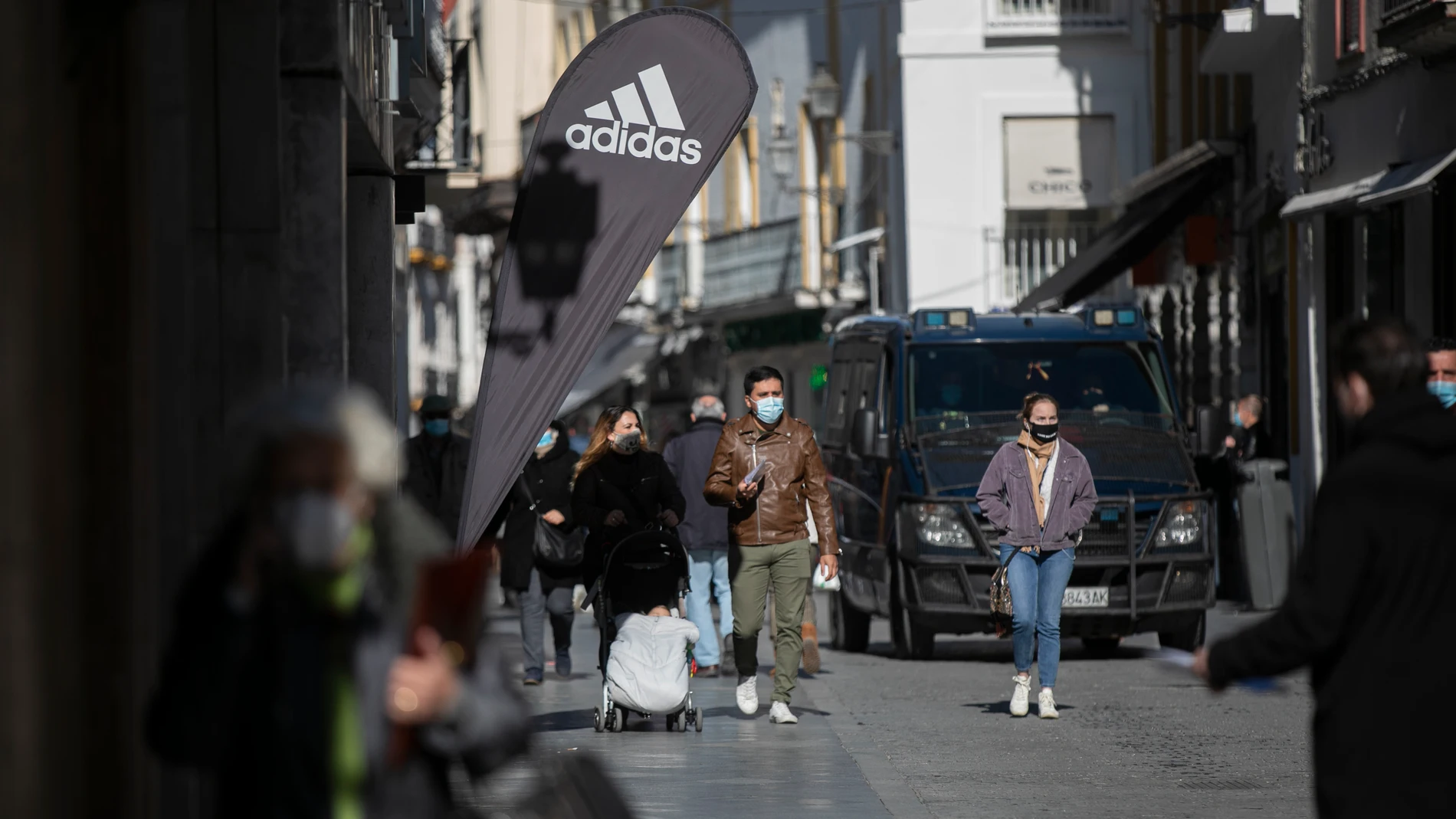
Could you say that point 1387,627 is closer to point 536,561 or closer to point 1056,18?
point 536,561

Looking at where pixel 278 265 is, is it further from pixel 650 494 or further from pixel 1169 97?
pixel 1169 97

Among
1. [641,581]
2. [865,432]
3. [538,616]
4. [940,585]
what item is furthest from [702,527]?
[641,581]

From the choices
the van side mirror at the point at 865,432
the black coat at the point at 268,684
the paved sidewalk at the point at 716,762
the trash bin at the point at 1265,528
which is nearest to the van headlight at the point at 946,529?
the van side mirror at the point at 865,432

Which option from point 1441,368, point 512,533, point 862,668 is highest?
point 1441,368

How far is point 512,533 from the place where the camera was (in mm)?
16266

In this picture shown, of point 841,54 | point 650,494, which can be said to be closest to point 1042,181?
point 841,54

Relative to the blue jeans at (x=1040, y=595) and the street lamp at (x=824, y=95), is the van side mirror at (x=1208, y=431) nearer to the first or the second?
the blue jeans at (x=1040, y=595)

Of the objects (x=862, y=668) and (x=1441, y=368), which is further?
(x=862, y=668)

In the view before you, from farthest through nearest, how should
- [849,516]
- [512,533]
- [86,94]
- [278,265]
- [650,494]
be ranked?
[849,516] < [512,533] < [650,494] < [278,265] < [86,94]

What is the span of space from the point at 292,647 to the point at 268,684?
3.2 inches

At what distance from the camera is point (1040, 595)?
1328 cm

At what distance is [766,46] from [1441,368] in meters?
33.0

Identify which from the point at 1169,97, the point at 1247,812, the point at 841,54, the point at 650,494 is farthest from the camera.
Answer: the point at 841,54

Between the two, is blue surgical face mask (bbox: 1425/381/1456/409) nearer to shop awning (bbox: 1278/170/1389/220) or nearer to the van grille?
the van grille
